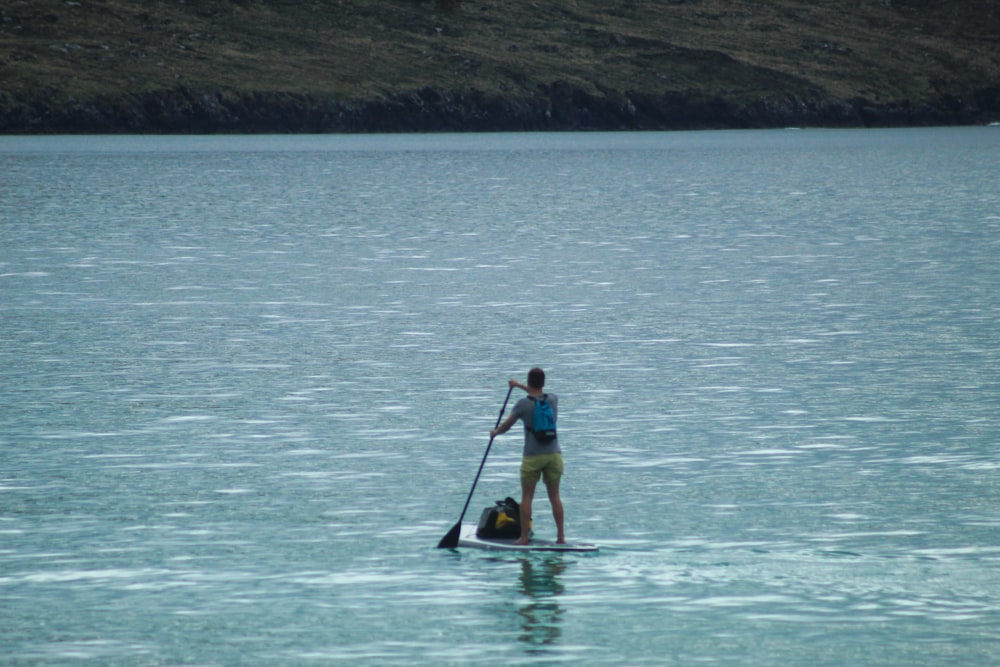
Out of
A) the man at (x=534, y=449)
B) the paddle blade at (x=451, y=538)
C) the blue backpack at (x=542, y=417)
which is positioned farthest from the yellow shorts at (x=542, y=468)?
the paddle blade at (x=451, y=538)

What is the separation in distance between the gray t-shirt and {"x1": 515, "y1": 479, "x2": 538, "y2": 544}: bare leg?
1.34 feet

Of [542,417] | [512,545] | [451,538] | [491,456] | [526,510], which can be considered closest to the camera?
[542,417]


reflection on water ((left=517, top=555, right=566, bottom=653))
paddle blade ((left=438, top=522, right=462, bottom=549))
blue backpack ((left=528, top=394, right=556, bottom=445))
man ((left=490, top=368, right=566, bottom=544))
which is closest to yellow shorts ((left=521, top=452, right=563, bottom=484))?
man ((left=490, top=368, right=566, bottom=544))

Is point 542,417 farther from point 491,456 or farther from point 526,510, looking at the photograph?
point 491,456

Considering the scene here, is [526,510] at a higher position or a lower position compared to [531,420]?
lower

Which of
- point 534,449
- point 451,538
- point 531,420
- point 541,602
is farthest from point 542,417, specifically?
point 451,538

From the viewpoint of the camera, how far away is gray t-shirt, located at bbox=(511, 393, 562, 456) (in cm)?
2012

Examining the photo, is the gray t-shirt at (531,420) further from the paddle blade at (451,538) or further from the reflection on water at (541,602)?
the paddle blade at (451,538)

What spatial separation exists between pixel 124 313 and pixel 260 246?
26603mm

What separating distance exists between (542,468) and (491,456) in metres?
7.48

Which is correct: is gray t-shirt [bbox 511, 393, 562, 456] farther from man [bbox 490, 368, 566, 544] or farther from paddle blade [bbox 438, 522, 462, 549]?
paddle blade [bbox 438, 522, 462, 549]

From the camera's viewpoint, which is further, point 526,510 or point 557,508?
point 526,510

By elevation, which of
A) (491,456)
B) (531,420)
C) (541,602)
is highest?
(531,420)

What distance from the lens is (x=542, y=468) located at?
20500mm
